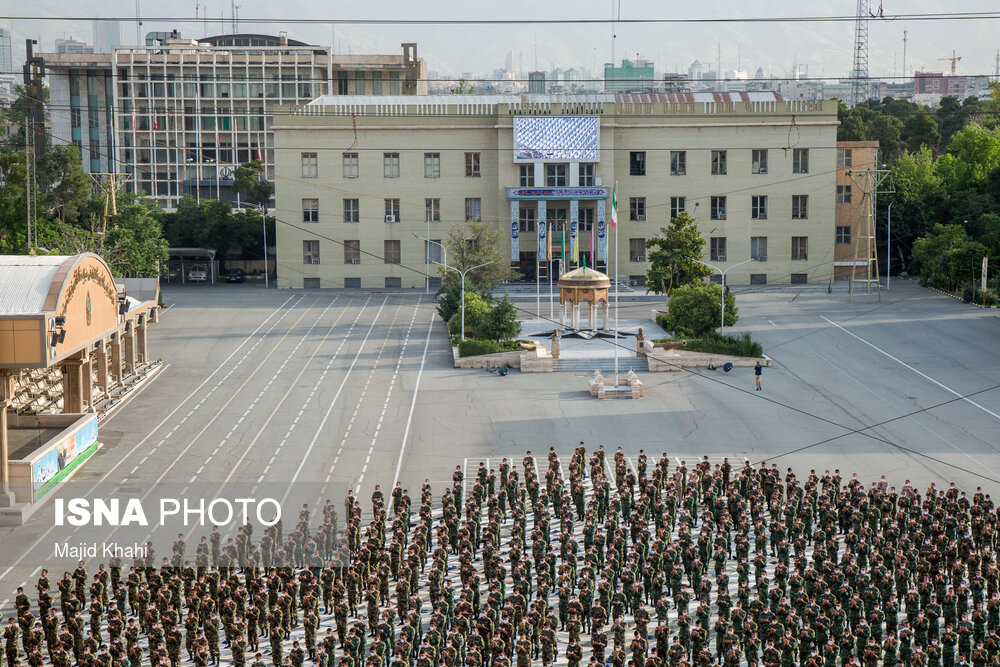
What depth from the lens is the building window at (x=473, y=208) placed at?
268ft

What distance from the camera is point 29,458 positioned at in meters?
32.0

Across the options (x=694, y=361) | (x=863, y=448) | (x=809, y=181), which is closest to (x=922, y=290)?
(x=809, y=181)

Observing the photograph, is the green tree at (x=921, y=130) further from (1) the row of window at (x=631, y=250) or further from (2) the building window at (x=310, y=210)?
(2) the building window at (x=310, y=210)

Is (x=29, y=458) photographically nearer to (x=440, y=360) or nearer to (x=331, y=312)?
(x=440, y=360)

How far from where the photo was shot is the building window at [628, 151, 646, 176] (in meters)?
82.0

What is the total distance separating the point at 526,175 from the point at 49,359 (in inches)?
2051

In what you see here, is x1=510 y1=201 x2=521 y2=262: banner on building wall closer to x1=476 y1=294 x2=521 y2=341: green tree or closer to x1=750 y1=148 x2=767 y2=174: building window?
x1=750 y1=148 x2=767 y2=174: building window

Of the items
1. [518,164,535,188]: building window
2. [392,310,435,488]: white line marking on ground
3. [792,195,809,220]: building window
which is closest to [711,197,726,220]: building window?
[792,195,809,220]: building window

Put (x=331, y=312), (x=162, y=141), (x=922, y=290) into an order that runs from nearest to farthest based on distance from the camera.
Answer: (x=331, y=312)
(x=922, y=290)
(x=162, y=141)

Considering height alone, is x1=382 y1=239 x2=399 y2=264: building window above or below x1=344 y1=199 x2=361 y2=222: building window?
below

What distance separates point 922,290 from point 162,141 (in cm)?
8698

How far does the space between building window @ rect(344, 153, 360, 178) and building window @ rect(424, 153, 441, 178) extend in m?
4.57

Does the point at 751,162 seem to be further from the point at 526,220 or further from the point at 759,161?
the point at 526,220

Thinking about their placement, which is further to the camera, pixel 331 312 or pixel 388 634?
pixel 331 312
